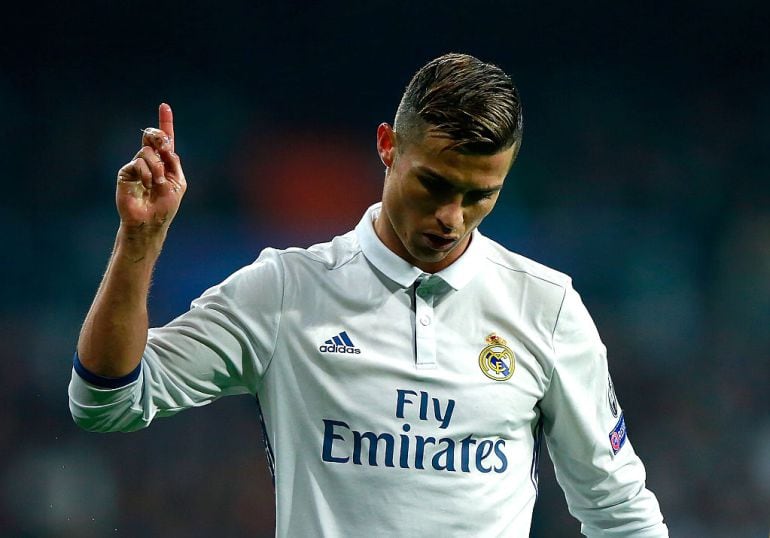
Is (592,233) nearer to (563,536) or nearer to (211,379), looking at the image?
(563,536)

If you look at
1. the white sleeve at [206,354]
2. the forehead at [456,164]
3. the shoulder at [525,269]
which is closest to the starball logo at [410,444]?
the white sleeve at [206,354]

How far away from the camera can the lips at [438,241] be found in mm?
1870

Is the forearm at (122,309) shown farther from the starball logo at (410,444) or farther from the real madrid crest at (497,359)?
the real madrid crest at (497,359)

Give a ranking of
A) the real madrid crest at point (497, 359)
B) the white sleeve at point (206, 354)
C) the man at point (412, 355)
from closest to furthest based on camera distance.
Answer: the white sleeve at point (206, 354)
the man at point (412, 355)
the real madrid crest at point (497, 359)

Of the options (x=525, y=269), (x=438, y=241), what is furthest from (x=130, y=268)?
(x=525, y=269)

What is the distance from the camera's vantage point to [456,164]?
6.01 ft

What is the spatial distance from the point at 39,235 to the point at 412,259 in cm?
289

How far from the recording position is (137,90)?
4664 mm

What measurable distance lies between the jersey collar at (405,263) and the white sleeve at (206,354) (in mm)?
195

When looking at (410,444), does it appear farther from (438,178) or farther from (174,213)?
(174,213)

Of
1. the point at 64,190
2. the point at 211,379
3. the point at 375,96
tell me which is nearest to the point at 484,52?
the point at 375,96

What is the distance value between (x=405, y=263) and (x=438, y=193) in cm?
20

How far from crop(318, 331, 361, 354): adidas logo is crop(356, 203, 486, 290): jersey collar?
160mm

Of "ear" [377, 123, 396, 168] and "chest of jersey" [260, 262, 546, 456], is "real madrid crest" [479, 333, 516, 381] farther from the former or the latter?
"ear" [377, 123, 396, 168]
